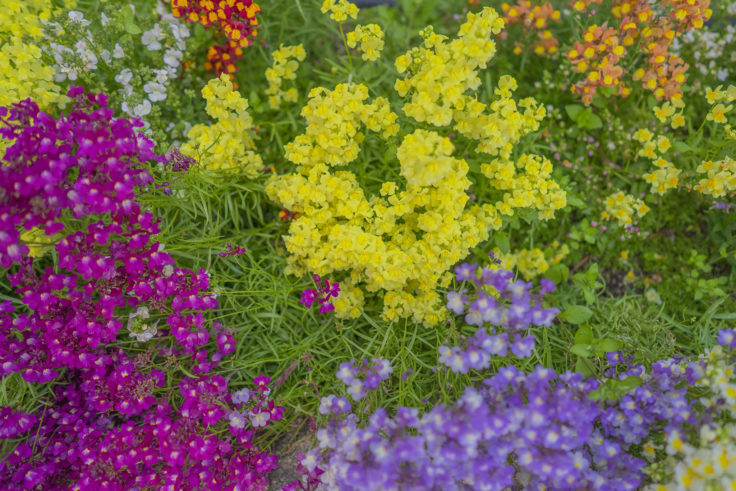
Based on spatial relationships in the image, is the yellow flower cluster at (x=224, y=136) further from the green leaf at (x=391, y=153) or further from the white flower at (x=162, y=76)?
the green leaf at (x=391, y=153)

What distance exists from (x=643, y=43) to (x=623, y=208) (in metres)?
1.11

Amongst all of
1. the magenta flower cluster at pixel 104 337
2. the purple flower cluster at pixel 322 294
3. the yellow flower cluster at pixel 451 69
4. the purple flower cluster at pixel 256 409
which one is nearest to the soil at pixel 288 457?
the magenta flower cluster at pixel 104 337

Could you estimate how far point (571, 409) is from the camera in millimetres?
2066

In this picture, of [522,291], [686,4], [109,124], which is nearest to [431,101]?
[522,291]

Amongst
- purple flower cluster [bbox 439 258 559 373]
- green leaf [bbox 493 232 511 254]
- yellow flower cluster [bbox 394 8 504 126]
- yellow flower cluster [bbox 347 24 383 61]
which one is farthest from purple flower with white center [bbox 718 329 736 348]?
yellow flower cluster [bbox 347 24 383 61]

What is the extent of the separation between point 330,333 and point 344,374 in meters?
0.74

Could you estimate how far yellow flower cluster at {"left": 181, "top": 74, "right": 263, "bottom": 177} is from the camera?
2.79m

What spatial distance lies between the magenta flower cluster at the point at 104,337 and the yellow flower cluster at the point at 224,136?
447 millimetres

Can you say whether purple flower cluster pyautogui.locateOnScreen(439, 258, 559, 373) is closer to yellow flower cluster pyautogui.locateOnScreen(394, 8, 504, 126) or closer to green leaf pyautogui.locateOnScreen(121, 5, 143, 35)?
yellow flower cluster pyautogui.locateOnScreen(394, 8, 504, 126)

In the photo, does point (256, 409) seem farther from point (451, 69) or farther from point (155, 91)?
point (155, 91)

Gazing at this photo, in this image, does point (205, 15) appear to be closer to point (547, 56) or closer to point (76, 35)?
point (76, 35)

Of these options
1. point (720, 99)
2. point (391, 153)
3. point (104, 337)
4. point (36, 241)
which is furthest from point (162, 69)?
point (720, 99)

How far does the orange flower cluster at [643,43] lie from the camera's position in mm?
3002

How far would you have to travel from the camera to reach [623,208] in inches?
129
